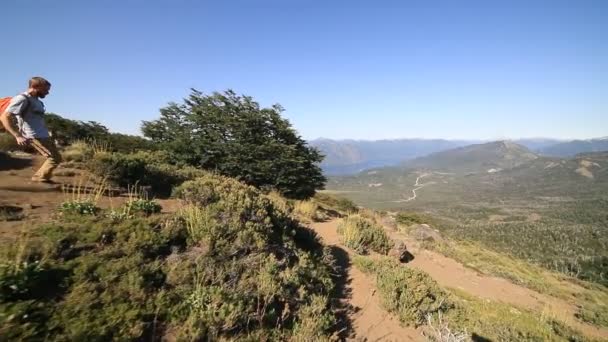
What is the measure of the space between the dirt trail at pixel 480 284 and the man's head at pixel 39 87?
7153 millimetres

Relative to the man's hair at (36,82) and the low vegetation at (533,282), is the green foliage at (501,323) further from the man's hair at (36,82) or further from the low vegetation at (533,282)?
the man's hair at (36,82)

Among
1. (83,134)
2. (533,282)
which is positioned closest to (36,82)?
(83,134)

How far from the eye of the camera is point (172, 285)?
3922mm

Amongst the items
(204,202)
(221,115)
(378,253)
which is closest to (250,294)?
(204,202)

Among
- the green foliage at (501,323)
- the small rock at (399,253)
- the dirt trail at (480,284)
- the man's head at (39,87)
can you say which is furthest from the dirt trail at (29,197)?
the small rock at (399,253)

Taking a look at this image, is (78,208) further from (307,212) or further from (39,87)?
(307,212)

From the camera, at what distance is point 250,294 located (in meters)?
4.23

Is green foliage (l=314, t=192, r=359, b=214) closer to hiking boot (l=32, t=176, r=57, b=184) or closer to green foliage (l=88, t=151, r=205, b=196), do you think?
green foliage (l=88, t=151, r=205, b=196)

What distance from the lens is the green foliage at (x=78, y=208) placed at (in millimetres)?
4769

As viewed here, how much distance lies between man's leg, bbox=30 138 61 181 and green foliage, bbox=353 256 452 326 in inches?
262

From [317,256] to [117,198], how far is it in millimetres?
4222

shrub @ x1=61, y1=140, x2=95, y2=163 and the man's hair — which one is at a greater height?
the man's hair

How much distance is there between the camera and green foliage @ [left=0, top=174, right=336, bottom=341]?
3037 mm

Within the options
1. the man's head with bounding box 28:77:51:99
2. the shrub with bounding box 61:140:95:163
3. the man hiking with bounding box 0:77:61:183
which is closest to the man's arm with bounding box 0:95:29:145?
the man hiking with bounding box 0:77:61:183
